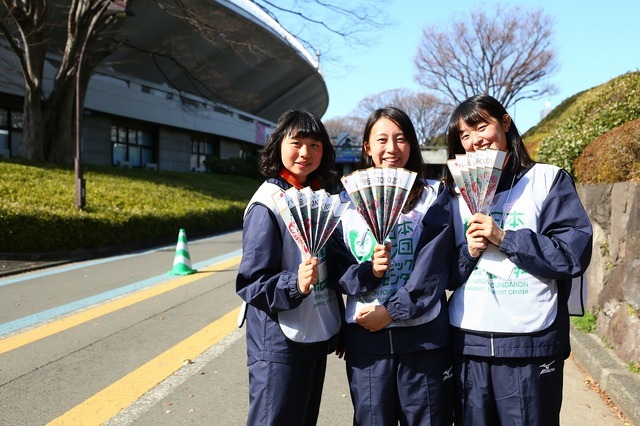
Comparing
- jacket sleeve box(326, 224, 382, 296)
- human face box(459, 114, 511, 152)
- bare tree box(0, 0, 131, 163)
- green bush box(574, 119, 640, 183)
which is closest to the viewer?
jacket sleeve box(326, 224, 382, 296)

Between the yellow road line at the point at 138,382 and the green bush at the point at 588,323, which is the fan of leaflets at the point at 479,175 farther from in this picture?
the green bush at the point at 588,323

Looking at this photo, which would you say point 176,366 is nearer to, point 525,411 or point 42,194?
point 525,411

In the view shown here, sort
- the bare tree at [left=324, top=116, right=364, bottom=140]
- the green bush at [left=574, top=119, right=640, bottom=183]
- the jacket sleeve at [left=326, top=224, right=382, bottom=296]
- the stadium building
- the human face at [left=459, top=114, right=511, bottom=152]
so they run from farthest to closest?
1. the bare tree at [left=324, top=116, right=364, bottom=140]
2. the stadium building
3. the green bush at [left=574, top=119, right=640, bottom=183]
4. the human face at [left=459, top=114, right=511, bottom=152]
5. the jacket sleeve at [left=326, top=224, right=382, bottom=296]

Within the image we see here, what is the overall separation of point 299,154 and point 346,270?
1.90 ft

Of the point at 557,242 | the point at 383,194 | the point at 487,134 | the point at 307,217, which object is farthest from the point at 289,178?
the point at 557,242

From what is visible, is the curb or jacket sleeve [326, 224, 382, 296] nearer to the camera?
jacket sleeve [326, 224, 382, 296]

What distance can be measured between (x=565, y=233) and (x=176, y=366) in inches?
142

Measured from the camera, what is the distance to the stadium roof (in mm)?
23906

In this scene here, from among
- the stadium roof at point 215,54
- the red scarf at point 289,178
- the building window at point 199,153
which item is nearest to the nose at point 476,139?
the red scarf at point 289,178

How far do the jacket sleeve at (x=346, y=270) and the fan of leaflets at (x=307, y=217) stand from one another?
0.65 ft

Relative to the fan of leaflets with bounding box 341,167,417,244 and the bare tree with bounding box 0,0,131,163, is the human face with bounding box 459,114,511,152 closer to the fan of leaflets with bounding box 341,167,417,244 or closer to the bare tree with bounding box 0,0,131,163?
the fan of leaflets with bounding box 341,167,417,244

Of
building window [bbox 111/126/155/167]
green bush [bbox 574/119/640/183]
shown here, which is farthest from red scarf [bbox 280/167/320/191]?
building window [bbox 111/126/155/167]

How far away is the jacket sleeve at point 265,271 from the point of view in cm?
210

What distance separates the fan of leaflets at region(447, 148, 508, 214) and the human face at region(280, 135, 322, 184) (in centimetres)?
67
